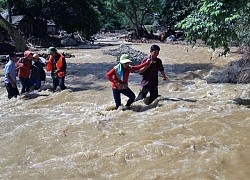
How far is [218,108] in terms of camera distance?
719 cm

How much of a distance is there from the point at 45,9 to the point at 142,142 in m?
29.2

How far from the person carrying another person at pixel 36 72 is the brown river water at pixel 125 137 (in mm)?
448

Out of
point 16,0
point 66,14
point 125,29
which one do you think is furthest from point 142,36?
point 125,29

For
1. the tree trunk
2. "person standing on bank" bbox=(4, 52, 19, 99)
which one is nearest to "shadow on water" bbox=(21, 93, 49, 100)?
"person standing on bank" bbox=(4, 52, 19, 99)

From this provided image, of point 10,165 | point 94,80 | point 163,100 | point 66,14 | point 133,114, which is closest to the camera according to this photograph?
point 10,165

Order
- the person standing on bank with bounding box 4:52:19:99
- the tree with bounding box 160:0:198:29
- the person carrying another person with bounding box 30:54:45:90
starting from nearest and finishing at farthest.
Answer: the person standing on bank with bounding box 4:52:19:99
the person carrying another person with bounding box 30:54:45:90
the tree with bounding box 160:0:198:29

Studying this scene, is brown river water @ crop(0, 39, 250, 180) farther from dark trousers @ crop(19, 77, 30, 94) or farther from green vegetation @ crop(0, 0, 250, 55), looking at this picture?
green vegetation @ crop(0, 0, 250, 55)

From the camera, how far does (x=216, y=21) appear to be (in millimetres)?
6551

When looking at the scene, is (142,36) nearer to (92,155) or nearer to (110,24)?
(110,24)

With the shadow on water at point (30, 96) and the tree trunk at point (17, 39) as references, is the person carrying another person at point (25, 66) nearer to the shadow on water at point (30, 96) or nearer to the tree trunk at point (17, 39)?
the shadow on water at point (30, 96)

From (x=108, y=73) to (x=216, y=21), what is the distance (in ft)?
8.38

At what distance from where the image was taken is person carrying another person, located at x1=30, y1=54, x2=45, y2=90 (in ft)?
30.0

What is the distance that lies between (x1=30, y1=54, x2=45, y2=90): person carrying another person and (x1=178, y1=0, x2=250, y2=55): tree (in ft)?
14.6

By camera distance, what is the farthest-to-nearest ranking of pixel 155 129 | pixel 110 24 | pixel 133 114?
1. pixel 110 24
2. pixel 133 114
3. pixel 155 129
